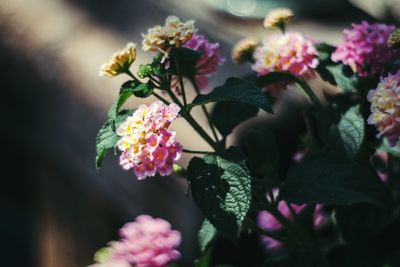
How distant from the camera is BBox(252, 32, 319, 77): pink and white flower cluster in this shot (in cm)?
90

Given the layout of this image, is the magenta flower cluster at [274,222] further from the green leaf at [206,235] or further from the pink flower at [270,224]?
the green leaf at [206,235]

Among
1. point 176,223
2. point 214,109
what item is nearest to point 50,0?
point 176,223

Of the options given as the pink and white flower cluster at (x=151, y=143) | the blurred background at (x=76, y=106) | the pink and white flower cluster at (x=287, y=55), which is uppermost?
the blurred background at (x=76, y=106)

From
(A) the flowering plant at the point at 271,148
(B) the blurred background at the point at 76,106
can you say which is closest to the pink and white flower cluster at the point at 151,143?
(A) the flowering plant at the point at 271,148

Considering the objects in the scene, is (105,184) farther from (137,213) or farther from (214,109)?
(214,109)

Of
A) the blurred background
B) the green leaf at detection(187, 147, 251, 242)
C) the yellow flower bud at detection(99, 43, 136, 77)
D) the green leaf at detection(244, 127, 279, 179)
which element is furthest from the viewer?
the blurred background

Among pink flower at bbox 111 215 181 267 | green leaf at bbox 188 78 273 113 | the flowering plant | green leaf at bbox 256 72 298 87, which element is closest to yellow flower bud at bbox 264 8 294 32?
the flowering plant

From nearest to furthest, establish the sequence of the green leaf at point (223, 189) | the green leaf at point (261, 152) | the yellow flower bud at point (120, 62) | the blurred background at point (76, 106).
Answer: the green leaf at point (223, 189) < the yellow flower bud at point (120, 62) < the green leaf at point (261, 152) < the blurred background at point (76, 106)

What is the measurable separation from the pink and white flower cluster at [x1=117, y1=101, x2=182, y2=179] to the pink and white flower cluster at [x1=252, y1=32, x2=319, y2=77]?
0.75 feet

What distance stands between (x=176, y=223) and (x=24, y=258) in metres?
0.76

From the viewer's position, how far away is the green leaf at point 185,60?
2.68 feet

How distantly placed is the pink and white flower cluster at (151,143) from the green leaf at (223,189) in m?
0.04

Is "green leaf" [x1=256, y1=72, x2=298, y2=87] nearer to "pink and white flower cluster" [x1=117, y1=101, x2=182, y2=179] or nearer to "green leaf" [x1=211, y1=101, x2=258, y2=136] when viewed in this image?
"green leaf" [x1=211, y1=101, x2=258, y2=136]

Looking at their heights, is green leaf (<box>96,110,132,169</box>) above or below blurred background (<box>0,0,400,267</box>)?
below
